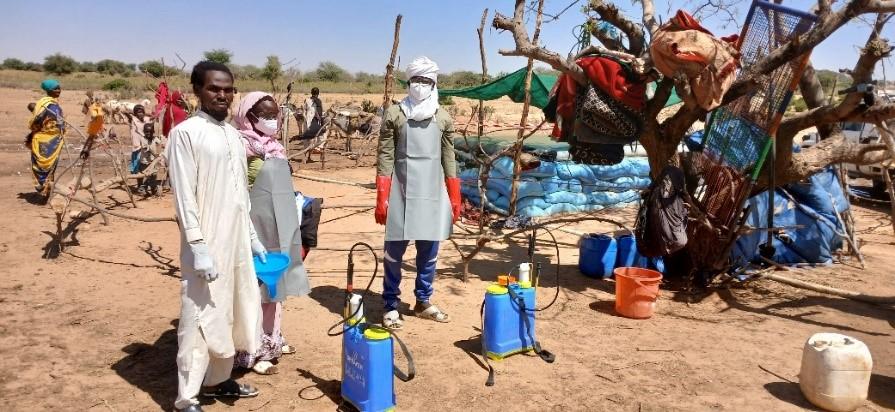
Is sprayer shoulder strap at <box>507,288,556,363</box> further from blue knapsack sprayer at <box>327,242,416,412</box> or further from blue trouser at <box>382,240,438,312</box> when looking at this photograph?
blue knapsack sprayer at <box>327,242,416,412</box>

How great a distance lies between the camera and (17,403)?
3.12 metres

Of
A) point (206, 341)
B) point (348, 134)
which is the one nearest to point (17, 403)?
point (206, 341)

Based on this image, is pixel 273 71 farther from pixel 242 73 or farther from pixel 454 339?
pixel 242 73

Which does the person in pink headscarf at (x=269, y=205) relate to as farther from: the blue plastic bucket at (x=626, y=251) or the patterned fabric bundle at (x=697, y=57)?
the blue plastic bucket at (x=626, y=251)

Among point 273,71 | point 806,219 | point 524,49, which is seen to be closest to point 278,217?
point 524,49

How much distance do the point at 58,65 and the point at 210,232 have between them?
179ft

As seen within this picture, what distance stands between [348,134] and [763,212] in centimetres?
1074

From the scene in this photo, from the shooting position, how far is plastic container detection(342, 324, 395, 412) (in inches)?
116

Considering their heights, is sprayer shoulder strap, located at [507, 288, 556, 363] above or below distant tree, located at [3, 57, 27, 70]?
below

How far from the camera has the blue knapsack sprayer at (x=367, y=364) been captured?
2.96 metres

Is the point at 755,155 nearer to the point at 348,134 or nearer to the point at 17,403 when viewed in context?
the point at 17,403

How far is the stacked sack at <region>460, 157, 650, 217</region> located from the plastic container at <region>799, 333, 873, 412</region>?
17.4 ft

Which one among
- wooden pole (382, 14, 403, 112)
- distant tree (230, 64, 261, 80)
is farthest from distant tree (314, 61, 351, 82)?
wooden pole (382, 14, 403, 112)

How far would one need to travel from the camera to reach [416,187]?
4.23 meters
